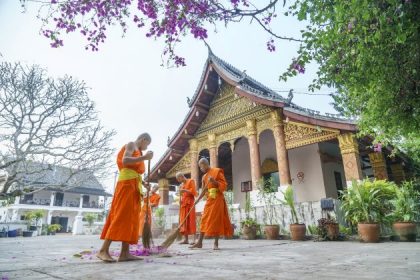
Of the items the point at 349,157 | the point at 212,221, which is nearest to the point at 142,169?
the point at 212,221

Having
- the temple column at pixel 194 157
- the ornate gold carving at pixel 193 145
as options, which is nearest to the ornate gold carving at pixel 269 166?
the temple column at pixel 194 157

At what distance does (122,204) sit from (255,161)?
22.4 ft

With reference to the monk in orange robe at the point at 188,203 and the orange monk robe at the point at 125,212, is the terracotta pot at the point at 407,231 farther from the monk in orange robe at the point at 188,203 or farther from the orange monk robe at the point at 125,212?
the orange monk robe at the point at 125,212

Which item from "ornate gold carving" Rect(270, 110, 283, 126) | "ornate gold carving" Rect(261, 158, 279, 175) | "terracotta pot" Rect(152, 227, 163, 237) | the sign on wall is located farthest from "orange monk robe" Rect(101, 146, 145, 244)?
the sign on wall

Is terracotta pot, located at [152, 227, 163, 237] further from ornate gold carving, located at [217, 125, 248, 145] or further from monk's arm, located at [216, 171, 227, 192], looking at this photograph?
monk's arm, located at [216, 171, 227, 192]

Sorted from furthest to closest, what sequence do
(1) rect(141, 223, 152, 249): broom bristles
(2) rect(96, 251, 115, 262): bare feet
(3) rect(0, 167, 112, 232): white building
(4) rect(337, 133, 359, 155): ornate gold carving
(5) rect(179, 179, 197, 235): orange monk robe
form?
(3) rect(0, 167, 112, 232): white building < (4) rect(337, 133, 359, 155): ornate gold carving < (5) rect(179, 179, 197, 235): orange monk robe < (1) rect(141, 223, 152, 249): broom bristles < (2) rect(96, 251, 115, 262): bare feet

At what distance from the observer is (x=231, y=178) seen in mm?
14516

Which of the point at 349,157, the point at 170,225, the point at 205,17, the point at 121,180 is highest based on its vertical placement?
the point at 205,17

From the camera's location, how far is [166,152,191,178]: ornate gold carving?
42.6 feet

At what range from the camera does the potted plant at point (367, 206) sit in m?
5.47

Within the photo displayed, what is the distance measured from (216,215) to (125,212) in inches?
82.9

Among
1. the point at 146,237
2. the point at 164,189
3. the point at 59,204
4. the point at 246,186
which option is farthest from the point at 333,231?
the point at 59,204

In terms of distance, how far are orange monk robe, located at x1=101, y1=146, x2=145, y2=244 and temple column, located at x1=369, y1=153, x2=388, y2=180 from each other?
8521mm

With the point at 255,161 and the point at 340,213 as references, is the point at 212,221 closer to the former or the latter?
the point at 340,213
